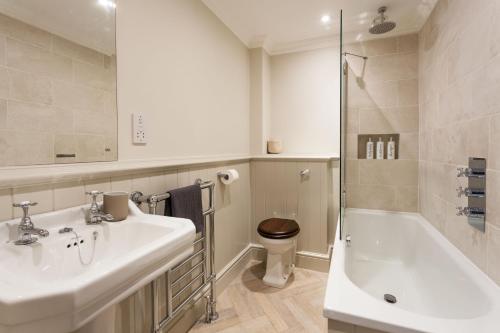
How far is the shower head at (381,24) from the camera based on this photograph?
2.02m

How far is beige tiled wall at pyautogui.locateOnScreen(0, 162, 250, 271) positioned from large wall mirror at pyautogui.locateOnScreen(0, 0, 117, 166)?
0.11 metres

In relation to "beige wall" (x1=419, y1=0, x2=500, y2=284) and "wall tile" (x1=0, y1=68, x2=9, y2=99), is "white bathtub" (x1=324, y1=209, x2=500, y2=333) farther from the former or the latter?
"wall tile" (x1=0, y1=68, x2=9, y2=99)

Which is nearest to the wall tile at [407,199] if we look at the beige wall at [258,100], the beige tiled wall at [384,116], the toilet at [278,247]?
the beige tiled wall at [384,116]

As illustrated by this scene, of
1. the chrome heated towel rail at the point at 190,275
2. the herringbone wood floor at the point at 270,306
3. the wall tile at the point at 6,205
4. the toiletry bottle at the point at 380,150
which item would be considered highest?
the toiletry bottle at the point at 380,150

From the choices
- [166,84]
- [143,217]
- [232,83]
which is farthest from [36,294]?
[232,83]

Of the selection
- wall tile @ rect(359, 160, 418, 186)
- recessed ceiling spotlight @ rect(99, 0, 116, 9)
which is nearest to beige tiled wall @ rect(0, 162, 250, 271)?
recessed ceiling spotlight @ rect(99, 0, 116, 9)

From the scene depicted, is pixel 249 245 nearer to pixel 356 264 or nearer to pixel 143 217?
pixel 356 264

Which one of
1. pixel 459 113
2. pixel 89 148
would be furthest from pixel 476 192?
pixel 89 148

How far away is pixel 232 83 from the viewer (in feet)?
7.52

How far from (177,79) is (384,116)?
189 cm

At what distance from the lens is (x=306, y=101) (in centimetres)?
269

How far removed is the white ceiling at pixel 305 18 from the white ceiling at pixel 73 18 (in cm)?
99

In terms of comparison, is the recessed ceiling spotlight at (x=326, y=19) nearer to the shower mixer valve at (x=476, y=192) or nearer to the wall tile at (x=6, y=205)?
the shower mixer valve at (x=476, y=192)

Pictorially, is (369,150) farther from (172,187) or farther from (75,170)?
(75,170)
